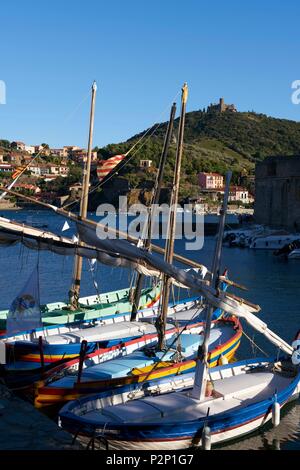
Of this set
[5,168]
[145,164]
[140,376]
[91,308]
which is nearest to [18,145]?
[5,168]

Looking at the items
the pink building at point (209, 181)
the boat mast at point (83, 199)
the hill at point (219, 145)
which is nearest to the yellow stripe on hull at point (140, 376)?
the boat mast at point (83, 199)

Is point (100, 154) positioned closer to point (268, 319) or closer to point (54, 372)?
point (268, 319)

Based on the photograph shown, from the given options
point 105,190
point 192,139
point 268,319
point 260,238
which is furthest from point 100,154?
point 268,319

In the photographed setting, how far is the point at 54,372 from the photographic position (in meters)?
12.6

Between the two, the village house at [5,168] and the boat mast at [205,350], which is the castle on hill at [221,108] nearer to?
the village house at [5,168]

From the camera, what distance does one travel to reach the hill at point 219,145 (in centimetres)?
12069

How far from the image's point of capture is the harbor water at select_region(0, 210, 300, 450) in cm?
1177

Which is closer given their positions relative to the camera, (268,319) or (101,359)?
(101,359)

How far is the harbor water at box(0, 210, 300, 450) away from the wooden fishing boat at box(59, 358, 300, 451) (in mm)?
520

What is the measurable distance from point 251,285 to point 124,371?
70.0ft

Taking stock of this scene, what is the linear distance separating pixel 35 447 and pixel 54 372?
4636 millimetres

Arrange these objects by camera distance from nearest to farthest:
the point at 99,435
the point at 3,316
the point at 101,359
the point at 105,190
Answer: the point at 99,435 → the point at 101,359 → the point at 3,316 → the point at 105,190

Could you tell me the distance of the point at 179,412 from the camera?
1048cm
